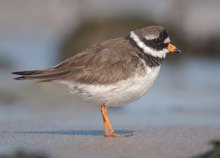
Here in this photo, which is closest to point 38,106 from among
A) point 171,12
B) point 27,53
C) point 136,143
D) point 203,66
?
point 136,143

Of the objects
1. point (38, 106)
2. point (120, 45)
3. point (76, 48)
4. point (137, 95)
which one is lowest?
point (137, 95)

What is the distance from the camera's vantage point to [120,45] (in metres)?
8.25

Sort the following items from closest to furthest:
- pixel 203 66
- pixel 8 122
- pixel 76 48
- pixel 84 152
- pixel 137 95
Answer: pixel 84 152 → pixel 137 95 → pixel 8 122 → pixel 203 66 → pixel 76 48

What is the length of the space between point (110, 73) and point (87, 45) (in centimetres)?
1030

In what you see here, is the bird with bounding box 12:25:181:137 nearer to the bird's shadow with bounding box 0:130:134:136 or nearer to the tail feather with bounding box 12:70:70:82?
the tail feather with bounding box 12:70:70:82

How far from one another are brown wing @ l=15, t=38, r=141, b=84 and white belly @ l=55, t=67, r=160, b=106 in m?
0.07

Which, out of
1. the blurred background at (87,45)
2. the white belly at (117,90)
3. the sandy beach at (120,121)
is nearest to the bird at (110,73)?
the white belly at (117,90)

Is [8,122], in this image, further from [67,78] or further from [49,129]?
[67,78]

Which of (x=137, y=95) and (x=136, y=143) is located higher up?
(x=137, y=95)

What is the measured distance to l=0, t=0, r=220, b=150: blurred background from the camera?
10.1 meters

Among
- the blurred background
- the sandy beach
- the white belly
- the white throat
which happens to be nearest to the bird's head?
the white throat

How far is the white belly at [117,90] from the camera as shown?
7.86 m

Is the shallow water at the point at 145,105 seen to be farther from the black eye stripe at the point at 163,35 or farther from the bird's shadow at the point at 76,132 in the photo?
the black eye stripe at the point at 163,35

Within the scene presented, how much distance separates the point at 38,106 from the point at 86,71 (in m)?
3.53
